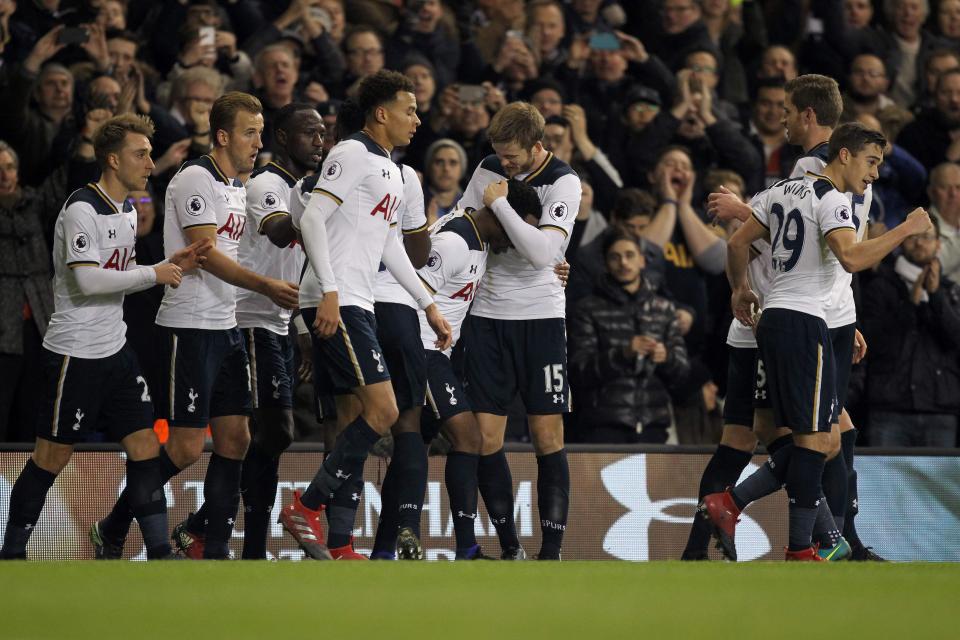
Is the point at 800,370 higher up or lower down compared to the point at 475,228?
lower down

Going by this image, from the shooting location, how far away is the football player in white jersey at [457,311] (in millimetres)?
8172

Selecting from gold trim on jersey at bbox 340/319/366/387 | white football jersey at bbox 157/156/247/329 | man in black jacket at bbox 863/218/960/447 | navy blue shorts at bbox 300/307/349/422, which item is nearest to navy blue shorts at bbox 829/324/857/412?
gold trim on jersey at bbox 340/319/366/387

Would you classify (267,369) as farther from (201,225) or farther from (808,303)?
(808,303)

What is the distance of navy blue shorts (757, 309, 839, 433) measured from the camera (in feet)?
24.8

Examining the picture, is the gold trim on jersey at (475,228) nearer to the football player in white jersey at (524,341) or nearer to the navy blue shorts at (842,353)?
the football player in white jersey at (524,341)

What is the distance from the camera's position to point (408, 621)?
201 inches

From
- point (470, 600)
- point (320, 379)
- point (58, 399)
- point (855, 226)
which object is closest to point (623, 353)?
point (855, 226)

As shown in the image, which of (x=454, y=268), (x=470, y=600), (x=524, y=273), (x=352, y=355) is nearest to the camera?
(x=470, y=600)

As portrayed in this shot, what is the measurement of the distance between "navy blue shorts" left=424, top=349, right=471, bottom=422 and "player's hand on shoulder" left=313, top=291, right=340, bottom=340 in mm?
1057

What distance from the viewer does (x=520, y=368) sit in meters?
8.34

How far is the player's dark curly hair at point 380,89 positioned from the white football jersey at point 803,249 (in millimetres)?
2012

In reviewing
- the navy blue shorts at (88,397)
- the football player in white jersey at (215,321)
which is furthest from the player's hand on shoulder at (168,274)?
the navy blue shorts at (88,397)

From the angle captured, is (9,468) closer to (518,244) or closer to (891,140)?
(518,244)

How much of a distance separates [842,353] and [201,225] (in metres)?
3.40
